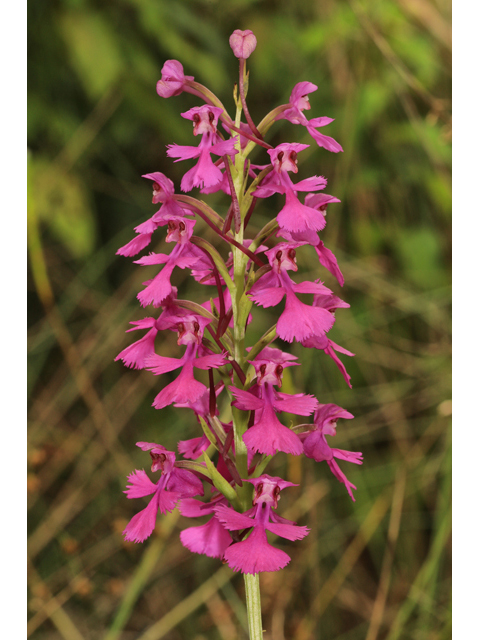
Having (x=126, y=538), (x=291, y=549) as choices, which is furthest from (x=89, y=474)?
(x=126, y=538)

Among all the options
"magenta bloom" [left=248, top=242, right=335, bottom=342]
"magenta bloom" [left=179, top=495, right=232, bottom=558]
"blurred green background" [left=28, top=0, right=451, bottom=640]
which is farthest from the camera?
"blurred green background" [left=28, top=0, right=451, bottom=640]

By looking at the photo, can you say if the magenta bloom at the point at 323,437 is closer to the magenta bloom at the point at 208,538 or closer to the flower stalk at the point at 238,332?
the flower stalk at the point at 238,332

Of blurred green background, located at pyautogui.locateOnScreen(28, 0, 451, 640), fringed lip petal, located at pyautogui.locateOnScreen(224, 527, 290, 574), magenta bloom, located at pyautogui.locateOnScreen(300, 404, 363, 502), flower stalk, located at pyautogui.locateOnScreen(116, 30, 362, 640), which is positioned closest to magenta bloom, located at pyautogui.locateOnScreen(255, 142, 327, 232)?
flower stalk, located at pyautogui.locateOnScreen(116, 30, 362, 640)

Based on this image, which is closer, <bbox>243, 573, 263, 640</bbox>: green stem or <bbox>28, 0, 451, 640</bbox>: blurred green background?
<bbox>243, 573, 263, 640</bbox>: green stem

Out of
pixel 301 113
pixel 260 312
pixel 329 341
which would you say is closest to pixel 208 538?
pixel 329 341

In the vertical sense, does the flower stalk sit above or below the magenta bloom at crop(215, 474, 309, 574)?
above

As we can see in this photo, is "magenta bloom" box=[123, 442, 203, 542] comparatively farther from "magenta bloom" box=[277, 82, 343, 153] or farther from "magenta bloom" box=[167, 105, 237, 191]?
"magenta bloom" box=[277, 82, 343, 153]

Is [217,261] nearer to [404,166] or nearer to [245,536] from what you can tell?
[245,536]

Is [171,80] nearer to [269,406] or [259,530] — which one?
[269,406]
